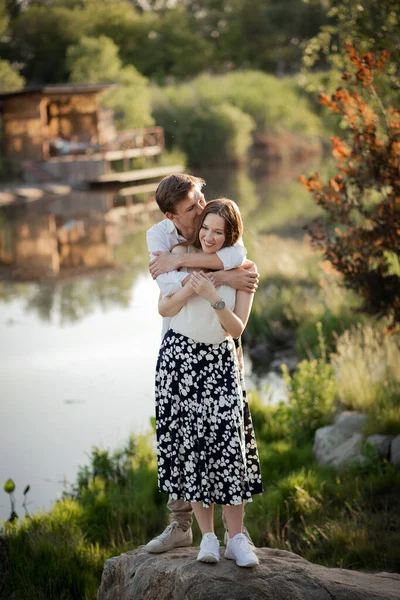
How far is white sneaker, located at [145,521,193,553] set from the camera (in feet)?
12.8

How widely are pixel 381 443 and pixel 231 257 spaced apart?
3.04m

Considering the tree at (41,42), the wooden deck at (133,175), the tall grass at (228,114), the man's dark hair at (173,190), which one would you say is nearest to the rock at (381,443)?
the man's dark hair at (173,190)

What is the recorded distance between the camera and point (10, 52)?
46.4m

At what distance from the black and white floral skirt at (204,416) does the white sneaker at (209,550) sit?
0.56 ft

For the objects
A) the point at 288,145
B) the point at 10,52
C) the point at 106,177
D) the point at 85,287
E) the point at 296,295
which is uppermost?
the point at 10,52

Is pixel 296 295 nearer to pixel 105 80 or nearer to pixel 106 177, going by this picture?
pixel 106 177

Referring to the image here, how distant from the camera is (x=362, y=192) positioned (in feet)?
22.2

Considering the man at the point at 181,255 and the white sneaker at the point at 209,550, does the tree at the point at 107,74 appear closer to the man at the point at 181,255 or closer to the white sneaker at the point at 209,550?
the man at the point at 181,255

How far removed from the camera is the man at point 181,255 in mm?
3730

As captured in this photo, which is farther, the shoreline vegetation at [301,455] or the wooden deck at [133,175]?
the wooden deck at [133,175]

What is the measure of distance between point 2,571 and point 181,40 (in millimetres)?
51234

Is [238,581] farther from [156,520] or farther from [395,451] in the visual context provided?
[395,451]

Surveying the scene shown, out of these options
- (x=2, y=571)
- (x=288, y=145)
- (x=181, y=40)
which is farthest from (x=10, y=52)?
(x=2, y=571)

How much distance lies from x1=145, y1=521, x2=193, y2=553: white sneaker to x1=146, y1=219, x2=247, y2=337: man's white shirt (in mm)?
910
